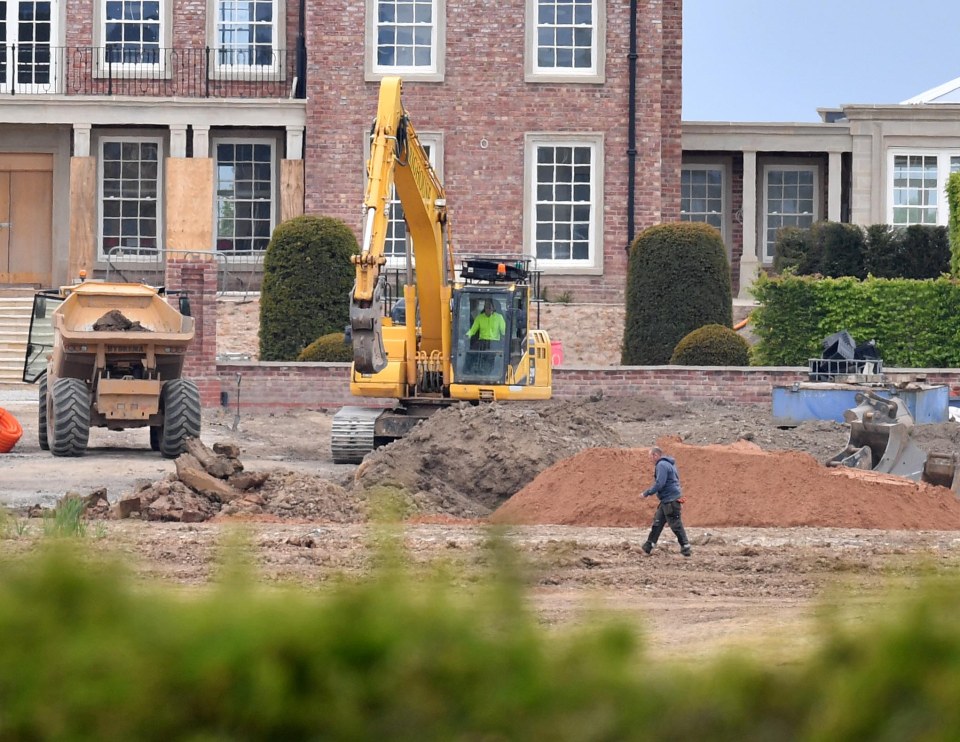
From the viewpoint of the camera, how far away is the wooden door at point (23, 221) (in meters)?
32.8

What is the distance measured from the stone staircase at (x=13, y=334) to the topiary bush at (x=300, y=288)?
452 cm

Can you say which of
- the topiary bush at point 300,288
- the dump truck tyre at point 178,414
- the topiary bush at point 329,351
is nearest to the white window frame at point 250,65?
the topiary bush at point 300,288

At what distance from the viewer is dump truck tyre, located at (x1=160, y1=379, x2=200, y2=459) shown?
65.6ft

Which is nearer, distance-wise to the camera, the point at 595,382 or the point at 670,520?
the point at 670,520

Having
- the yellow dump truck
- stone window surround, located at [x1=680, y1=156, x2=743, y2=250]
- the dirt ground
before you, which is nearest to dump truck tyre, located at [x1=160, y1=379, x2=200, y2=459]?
the yellow dump truck

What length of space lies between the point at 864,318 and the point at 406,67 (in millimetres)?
10415

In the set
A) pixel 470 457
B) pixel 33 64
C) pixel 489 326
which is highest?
pixel 33 64

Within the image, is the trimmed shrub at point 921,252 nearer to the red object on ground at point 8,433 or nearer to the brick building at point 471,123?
the brick building at point 471,123

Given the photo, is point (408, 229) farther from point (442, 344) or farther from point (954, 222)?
point (954, 222)

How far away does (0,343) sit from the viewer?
2881 centimetres

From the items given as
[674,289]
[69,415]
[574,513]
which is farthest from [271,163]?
[574,513]

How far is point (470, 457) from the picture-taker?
17484 millimetres

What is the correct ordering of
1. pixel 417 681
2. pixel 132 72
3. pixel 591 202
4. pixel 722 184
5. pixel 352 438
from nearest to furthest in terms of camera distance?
1. pixel 417 681
2. pixel 352 438
3. pixel 591 202
4. pixel 132 72
5. pixel 722 184

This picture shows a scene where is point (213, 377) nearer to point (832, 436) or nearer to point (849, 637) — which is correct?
point (832, 436)
